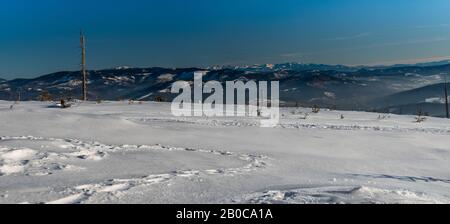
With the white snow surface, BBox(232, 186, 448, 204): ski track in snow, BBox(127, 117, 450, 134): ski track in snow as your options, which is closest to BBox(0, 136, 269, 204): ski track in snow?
the white snow surface

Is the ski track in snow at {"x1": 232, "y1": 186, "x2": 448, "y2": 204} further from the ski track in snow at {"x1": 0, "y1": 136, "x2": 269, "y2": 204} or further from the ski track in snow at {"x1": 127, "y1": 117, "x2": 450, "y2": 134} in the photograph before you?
the ski track in snow at {"x1": 127, "y1": 117, "x2": 450, "y2": 134}

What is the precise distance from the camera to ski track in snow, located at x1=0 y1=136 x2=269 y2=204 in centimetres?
463

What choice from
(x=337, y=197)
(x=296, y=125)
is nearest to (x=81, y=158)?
(x=337, y=197)

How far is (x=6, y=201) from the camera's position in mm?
4156

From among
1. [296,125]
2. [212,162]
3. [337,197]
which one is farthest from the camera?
[296,125]

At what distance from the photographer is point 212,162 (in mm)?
6977

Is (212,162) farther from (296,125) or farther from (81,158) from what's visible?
(296,125)

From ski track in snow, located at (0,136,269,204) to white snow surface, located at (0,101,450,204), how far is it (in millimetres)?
13

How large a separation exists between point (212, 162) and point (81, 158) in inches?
78.2

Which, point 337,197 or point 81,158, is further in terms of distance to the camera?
point 81,158

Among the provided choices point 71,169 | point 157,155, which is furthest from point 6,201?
point 157,155

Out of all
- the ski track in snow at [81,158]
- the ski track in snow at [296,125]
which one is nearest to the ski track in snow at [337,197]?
the ski track in snow at [81,158]

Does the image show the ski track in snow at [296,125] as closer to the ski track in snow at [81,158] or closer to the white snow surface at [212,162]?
the white snow surface at [212,162]

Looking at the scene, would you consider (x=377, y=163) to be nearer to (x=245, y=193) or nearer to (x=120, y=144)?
(x=245, y=193)
